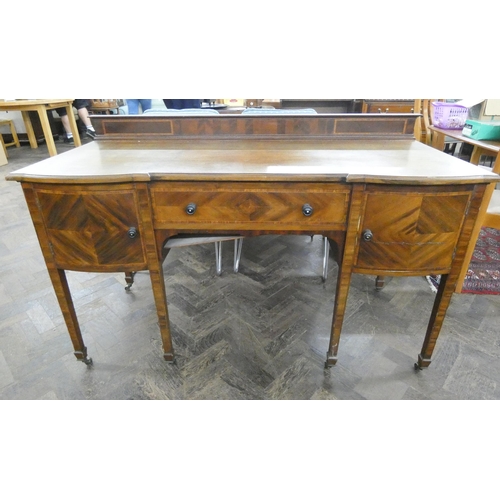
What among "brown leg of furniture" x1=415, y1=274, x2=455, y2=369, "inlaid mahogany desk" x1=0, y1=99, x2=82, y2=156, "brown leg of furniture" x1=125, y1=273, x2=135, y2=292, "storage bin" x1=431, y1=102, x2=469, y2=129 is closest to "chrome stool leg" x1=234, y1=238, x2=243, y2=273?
"brown leg of furniture" x1=125, y1=273, x2=135, y2=292

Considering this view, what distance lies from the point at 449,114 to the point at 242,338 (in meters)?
2.37

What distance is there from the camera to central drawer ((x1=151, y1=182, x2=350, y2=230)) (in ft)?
3.26

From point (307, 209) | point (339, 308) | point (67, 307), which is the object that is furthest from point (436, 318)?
point (67, 307)

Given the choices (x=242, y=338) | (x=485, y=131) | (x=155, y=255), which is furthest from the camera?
(x=485, y=131)

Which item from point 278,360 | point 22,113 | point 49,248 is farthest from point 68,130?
point 278,360

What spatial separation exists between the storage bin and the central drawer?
2115 mm

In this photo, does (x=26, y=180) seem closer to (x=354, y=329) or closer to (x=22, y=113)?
(x=354, y=329)

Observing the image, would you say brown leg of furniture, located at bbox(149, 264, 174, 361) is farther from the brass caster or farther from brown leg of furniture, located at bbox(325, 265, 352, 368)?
brown leg of furniture, located at bbox(325, 265, 352, 368)

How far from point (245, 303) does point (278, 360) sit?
402 mm

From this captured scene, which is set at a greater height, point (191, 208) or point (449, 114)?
point (449, 114)

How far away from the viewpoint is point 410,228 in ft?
3.36

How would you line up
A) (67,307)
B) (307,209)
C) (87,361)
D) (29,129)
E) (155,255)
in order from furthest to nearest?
(29,129)
(87,361)
(67,307)
(155,255)
(307,209)

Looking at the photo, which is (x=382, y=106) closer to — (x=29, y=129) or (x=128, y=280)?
(x=128, y=280)

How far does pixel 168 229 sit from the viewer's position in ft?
3.52
